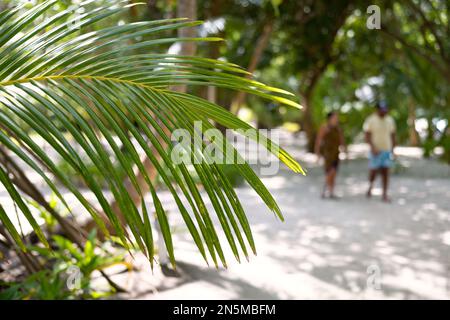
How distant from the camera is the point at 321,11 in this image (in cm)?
1241

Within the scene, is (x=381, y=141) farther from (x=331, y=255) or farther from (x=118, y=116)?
(x=118, y=116)

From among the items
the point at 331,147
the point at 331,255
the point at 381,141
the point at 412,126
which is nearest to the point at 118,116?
the point at 331,255

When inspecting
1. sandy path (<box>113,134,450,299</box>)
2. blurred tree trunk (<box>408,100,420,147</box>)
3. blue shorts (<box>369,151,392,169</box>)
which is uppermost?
blurred tree trunk (<box>408,100,420,147</box>)

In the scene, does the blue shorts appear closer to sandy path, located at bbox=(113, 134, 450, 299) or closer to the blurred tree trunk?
sandy path, located at bbox=(113, 134, 450, 299)

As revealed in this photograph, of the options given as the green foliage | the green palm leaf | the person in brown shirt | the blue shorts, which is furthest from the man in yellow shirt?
the green palm leaf

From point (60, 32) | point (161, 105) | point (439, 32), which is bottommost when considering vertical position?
point (161, 105)

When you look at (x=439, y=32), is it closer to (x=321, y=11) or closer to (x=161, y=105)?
(x=321, y=11)

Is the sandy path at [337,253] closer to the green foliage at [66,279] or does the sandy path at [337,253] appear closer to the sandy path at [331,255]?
the sandy path at [331,255]

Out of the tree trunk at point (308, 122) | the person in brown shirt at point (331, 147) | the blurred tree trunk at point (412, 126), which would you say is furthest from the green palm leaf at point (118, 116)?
the blurred tree trunk at point (412, 126)

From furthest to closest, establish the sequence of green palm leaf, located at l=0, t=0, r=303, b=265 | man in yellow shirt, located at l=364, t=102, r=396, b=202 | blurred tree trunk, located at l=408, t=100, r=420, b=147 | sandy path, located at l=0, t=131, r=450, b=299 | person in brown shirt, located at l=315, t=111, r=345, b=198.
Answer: blurred tree trunk, located at l=408, t=100, r=420, b=147 < person in brown shirt, located at l=315, t=111, r=345, b=198 < man in yellow shirt, located at l=364, t=102, r=396, b=202 < sandy path, located at l=0, t=131, r=450, b=299 < green palm leaf, located at l=0, t=0, r=303, b=265

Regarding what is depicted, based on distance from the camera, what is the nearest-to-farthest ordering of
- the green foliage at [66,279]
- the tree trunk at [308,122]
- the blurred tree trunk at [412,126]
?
the green foliage at [66,279] → the tree trunk at [308,122] → the blurred tree trunk at [412,126]

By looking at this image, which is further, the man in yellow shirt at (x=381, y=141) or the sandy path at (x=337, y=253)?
the man in yellow shirt at (x=381, y=141)
